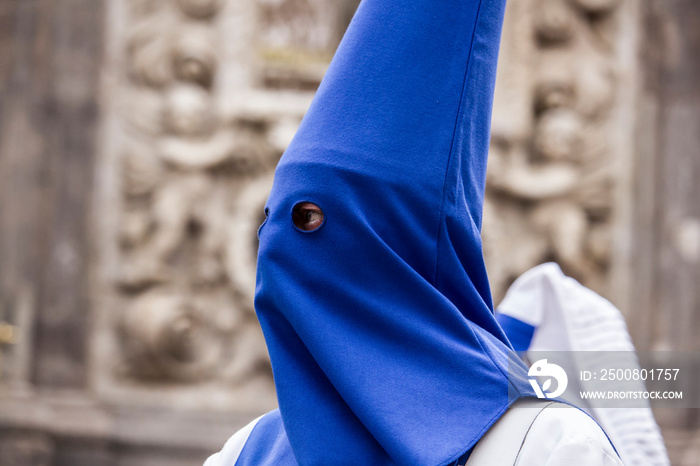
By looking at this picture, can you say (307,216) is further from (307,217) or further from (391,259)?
(391,259)

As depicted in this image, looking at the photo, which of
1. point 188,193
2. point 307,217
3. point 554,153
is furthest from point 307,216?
point 554,153

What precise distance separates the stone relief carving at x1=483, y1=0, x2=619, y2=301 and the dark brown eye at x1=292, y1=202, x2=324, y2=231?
8.92 ft

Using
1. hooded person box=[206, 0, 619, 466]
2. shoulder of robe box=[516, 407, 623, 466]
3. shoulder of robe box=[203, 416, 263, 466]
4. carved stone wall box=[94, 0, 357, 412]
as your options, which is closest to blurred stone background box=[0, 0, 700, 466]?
carved stone wall box=[94, 0, 357, 412]

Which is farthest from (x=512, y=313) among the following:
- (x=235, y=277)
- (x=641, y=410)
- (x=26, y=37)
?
(x=26, y=37)

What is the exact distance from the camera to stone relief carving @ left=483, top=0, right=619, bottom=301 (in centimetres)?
392

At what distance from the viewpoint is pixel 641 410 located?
1457 millimetres

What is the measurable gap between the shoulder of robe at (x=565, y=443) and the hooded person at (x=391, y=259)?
24 millimetres

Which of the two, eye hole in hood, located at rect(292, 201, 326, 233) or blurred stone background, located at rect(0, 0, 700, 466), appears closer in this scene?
eye hole in hood, located at rect(292, 201, 326, 233)

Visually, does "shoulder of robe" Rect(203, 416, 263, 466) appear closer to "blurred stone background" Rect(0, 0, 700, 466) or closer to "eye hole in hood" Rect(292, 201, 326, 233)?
"eye hole in hood" Rect(292, 201, 326, 233)

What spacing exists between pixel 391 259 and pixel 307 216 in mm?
142

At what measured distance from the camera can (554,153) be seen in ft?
12.9

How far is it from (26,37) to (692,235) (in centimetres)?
321

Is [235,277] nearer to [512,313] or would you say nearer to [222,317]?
[222,317]

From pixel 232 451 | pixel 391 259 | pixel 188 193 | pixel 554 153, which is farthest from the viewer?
pixel 554 153
